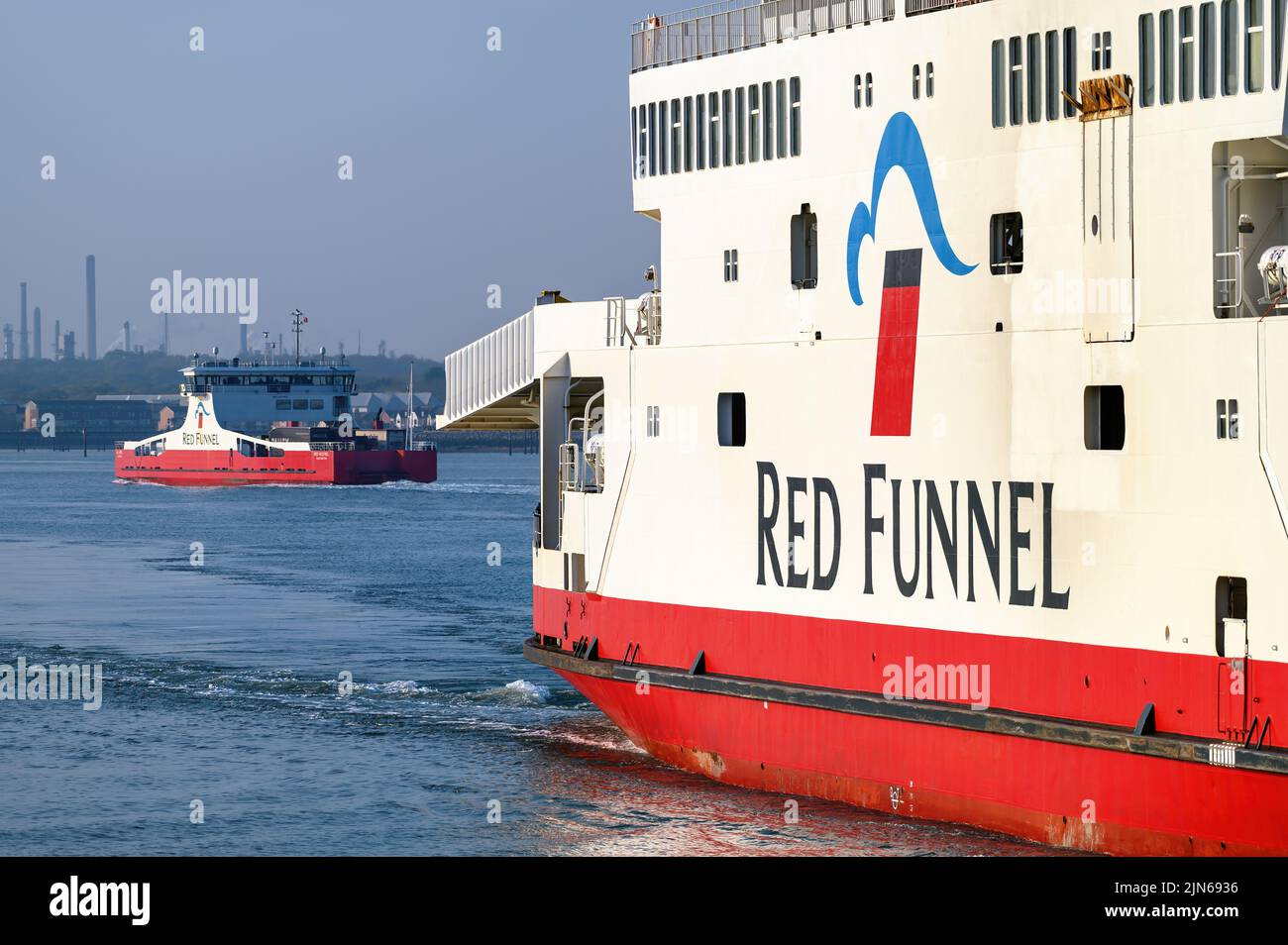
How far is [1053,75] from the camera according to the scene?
15141 millimetres

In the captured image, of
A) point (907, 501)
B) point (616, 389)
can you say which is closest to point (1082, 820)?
point (907, 501)

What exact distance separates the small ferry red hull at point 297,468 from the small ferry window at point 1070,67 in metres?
97.4

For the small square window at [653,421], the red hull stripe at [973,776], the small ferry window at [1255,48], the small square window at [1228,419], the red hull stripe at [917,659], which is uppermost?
the small ferry window at [1255,48]

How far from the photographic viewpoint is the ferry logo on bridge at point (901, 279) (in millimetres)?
16328

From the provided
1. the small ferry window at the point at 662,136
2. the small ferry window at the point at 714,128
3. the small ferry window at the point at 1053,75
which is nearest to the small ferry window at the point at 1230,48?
the small ferry window at the point at 1053,75

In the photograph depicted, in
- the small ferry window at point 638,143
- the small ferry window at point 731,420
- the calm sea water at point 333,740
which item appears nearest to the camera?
the calm sea water at point 333,740

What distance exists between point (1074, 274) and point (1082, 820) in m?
4.81

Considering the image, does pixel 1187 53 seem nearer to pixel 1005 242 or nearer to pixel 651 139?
pixel 1005 242

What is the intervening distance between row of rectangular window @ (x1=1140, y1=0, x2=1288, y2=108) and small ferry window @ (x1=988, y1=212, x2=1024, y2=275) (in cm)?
175

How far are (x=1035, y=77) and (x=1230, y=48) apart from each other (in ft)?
6.48

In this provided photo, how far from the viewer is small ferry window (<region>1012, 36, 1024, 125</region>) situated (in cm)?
1540

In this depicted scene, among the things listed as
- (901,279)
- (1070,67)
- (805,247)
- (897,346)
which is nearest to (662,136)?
(805,247)

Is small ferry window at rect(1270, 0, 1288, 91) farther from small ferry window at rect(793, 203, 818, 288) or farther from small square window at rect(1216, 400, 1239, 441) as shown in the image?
small ferry window at rect(793, 203, 818, 288)

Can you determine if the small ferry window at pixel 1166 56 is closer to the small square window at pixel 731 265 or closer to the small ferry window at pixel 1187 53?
the small ferry window at pixel 1187 53
